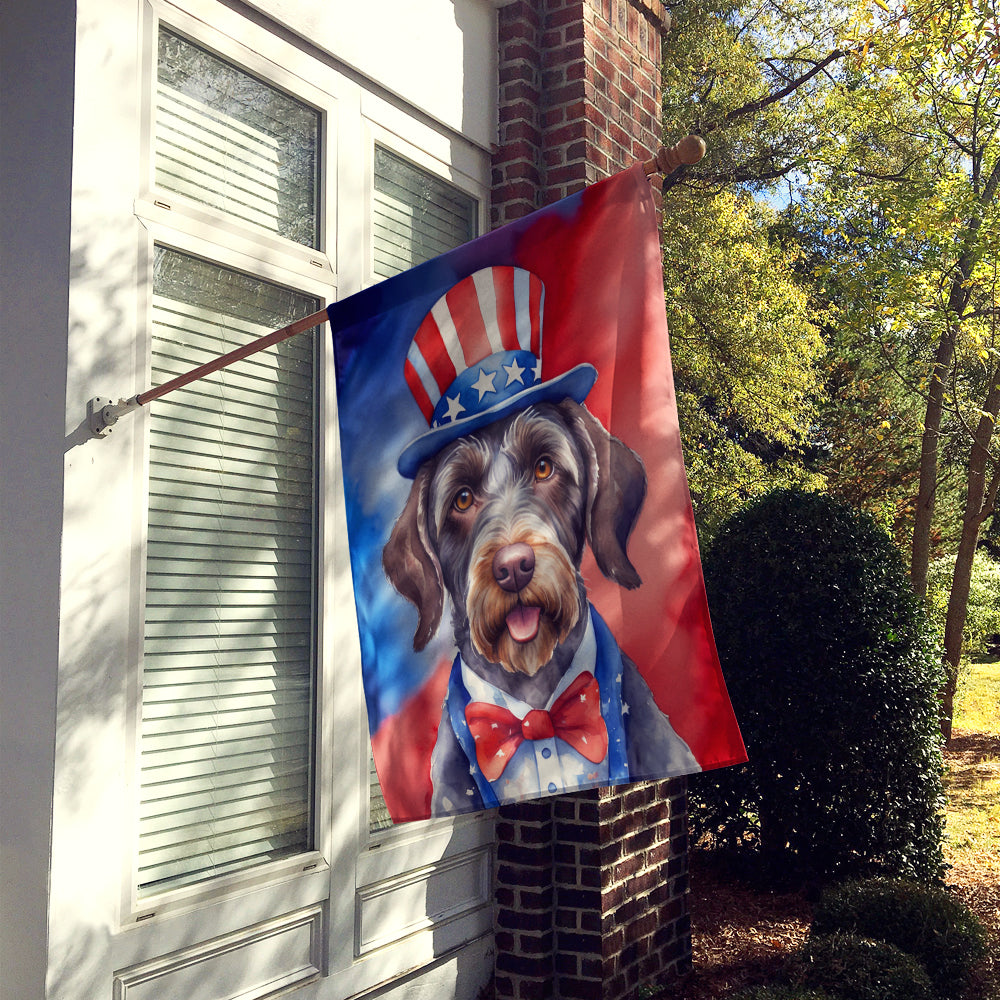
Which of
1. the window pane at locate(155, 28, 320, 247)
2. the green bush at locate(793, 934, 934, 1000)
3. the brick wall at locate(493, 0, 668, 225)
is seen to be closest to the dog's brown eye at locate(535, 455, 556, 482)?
the window pane at locate(155, 28, 320, 247)

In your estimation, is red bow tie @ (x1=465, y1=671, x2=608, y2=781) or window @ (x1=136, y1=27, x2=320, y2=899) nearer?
red bow tie @ (x1=465, y1=671, x2=608, y2=781)

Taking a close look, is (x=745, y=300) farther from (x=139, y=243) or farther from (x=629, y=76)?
(x=139, y=243)

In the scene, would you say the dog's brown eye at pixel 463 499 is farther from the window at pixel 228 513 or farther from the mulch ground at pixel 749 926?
the mulch ground at pixel 749 926

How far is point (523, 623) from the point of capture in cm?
245

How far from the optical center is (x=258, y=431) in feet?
11.4

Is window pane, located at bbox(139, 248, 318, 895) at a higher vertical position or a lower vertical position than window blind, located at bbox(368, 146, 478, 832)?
lower

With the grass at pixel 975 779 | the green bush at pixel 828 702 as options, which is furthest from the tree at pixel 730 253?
the green bush at pixel 828 702

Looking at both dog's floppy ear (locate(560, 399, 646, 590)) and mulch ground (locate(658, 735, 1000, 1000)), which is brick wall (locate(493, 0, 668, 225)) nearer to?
dog's floppy ear (locate(560, 399, 646, 590))

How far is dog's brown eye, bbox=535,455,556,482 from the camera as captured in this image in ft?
8.02

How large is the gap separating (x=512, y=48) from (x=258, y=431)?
8.01 ft

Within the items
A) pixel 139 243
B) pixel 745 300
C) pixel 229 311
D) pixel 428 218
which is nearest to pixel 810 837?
pixel 428 218

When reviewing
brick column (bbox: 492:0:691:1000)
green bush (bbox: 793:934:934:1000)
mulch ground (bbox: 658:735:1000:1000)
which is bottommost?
mulch ground (bbox: 658:735:1000:1000)

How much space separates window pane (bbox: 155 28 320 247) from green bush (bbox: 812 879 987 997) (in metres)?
3.82

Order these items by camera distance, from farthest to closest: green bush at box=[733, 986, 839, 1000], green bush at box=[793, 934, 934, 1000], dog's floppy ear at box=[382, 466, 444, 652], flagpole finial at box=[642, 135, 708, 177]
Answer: green bush at box=[793, 934, 934, 1000] < green bush at box=[733, 986, 839, 1000] < dog's floppy ear at box=[382, 466, 444, 652] < flagpole finial at box=[642, 135, 708, 177]
